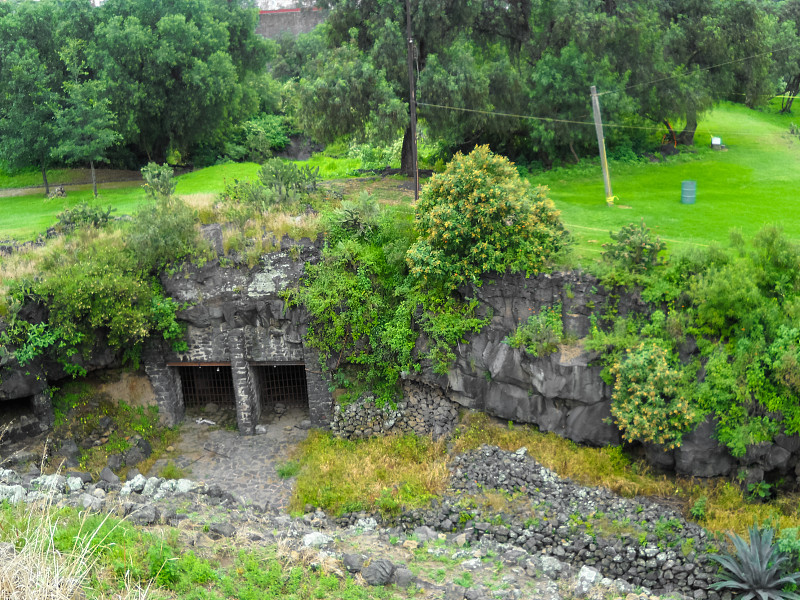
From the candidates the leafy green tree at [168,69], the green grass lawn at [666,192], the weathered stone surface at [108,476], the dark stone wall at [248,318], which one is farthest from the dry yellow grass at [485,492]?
the leafy green tree at [168,69]

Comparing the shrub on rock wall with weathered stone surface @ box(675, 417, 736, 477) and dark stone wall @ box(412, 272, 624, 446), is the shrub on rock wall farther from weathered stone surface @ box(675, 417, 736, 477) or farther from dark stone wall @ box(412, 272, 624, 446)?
weathered stone surface @ box(675, 417, 736, 477)

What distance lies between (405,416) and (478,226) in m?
5.15

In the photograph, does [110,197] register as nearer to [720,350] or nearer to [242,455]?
[242,455]

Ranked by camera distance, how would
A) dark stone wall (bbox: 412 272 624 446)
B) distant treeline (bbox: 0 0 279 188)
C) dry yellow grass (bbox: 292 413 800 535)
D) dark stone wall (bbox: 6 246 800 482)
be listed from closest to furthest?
dry yellow grass (bbox: 292 413 800 535) < dark stone wall (bbox: 6 246 800 482) < dark stone wall (bbox: 412 272 624 446) < distant treeline (bbox: 0 0 279 188)

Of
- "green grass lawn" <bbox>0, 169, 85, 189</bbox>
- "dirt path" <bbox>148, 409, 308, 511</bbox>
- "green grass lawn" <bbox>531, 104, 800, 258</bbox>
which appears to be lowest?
"dirt path" <bbox>148, 409, 308, 511</bbox>

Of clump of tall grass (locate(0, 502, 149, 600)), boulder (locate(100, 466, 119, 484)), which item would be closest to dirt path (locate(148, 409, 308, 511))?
boulder (locate(100, 466, 119, 484))

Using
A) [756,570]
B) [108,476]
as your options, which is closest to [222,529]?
[108,476]

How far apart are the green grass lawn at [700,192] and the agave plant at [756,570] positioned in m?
7.36

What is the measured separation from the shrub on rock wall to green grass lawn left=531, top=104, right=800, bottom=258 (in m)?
1.74

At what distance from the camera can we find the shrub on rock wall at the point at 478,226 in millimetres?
15695

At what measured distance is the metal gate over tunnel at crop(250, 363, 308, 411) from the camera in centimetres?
1947

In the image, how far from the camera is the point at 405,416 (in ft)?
56.0

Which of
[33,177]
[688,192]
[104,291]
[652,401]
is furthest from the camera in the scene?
[33,177]

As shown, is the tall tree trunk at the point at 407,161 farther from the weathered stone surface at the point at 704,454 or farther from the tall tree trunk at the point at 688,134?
the weathered stone surface at the point at 704,454
